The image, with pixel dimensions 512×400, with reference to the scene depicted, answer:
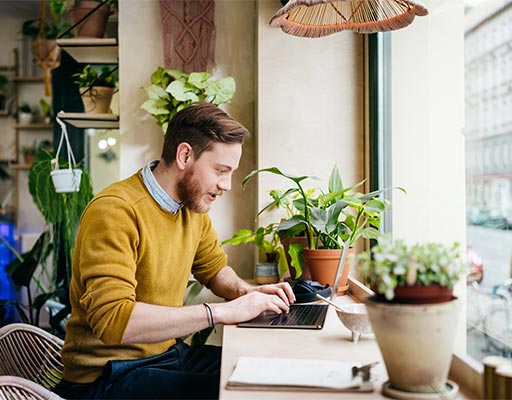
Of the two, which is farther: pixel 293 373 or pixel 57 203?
pixel 57 203

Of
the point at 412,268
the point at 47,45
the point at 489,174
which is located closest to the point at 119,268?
the point at 412,268

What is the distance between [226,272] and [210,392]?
537 mm

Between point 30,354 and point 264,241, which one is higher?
point 264,241

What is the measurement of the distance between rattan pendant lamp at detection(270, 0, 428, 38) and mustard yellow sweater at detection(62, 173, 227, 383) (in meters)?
0.68

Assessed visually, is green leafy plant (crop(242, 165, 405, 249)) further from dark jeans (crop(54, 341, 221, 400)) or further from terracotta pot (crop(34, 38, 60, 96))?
terracotta pot (crop(34, 38, 60, 96))

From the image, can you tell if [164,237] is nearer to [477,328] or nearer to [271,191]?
[271,191]

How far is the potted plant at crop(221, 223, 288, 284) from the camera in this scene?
254cm

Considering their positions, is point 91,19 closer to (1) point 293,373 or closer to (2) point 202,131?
(2) point 202,131

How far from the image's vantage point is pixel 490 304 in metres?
1.54

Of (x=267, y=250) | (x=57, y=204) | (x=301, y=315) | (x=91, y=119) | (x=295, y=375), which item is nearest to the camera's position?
(x=295, y=375)

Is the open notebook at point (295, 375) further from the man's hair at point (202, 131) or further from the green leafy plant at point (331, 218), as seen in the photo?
the green leafy plant at point (331, 218)

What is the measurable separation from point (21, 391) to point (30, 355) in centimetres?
57

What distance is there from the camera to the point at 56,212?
3592mm

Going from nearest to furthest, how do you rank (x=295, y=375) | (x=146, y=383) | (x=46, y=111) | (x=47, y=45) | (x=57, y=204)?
(x=295, y=375)
(x=146, y=383)
(x=57, y=204)
(x=47, y=45)
(x=46, y=111)
